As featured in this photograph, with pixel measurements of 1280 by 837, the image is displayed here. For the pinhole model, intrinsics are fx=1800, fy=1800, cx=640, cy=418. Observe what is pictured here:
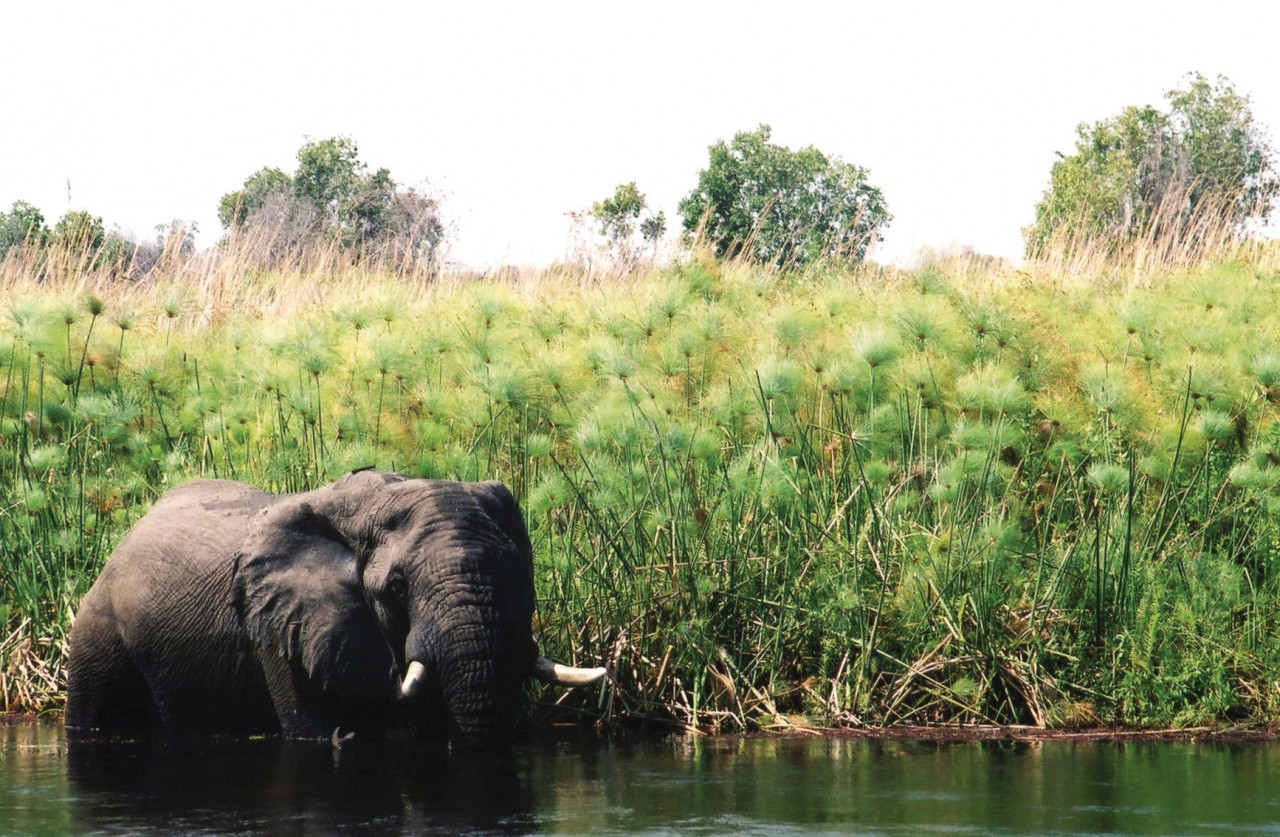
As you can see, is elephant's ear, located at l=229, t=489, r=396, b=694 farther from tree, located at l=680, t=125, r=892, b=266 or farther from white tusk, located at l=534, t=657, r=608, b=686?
tree, located at l=680, t=125, r=892, b=266

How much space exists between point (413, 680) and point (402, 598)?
485 millimetres

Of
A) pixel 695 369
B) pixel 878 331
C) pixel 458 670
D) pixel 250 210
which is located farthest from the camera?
pixel 250 210

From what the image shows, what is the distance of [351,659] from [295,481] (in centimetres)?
296

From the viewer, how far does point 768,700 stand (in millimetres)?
9508

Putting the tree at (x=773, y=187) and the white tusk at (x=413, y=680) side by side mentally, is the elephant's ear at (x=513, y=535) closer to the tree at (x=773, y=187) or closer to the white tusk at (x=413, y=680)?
the white tusk at (x=413, y=680)

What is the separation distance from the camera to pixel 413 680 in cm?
799

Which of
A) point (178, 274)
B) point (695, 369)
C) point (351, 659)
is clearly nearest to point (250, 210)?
point (178, 274)

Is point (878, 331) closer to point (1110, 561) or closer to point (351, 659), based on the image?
point (1110, 561)

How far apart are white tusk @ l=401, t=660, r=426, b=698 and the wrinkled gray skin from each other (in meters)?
0.04

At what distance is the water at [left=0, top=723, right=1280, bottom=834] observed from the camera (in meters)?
6.68

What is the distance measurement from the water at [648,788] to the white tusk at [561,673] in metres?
0.37

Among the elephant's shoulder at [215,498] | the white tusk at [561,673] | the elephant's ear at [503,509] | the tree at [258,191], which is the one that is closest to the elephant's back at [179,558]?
the elephant's shoulder at [215,498]

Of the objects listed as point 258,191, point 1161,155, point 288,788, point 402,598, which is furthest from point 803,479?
point 258,191

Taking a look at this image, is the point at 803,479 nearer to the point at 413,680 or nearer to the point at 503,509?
the point at 503,509
